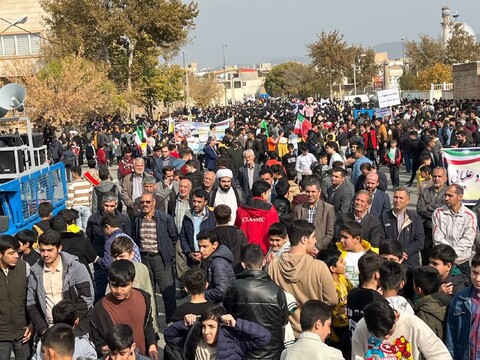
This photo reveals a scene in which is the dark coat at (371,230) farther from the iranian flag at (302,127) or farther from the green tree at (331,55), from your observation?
the green tree at (331,55)

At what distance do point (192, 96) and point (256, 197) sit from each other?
76198 millimetres

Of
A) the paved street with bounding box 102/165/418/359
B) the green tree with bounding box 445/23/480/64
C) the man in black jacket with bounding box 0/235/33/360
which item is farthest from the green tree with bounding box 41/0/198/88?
the man in black jacket with bounding box 0/235/33/360

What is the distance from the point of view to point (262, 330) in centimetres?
520

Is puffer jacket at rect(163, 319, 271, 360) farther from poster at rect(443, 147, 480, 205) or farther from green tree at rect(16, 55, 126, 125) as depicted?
green tree at rect(16, 55, 126, 125)

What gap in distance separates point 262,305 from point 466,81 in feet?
165

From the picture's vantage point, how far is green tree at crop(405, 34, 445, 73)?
228ft

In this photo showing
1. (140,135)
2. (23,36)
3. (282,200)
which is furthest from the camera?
(23,36)

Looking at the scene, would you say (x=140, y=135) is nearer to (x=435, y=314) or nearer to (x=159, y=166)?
(x=159, y=166)

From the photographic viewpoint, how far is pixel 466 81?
2064 inches

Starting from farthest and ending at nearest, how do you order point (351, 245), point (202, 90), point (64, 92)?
point (202, 90) → point (64, 92) → point (351, 245)

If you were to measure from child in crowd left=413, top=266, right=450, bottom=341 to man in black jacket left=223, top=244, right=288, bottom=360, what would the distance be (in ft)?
3.28

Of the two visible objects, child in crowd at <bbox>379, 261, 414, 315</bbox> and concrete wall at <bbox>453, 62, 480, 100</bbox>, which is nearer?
child in crowd at <bbox>379, 261, 414, 315</bbox>

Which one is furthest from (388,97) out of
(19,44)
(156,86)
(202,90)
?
(202,90)

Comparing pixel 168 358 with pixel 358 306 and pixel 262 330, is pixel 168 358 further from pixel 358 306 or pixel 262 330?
pixel 358 306
